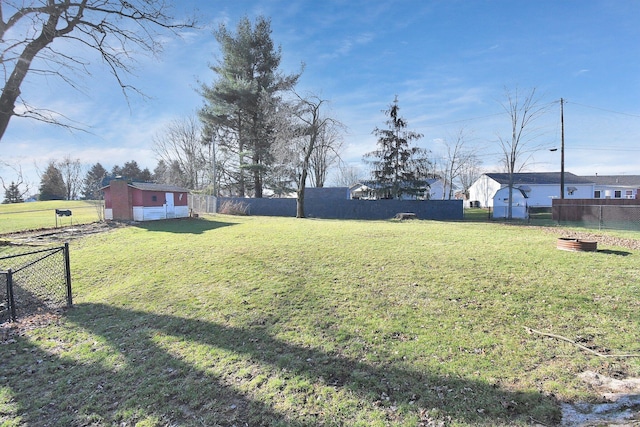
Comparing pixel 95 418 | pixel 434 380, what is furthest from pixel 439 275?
pixel 95 418

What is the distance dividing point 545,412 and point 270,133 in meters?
27.1

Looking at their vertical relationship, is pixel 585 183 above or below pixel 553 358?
above

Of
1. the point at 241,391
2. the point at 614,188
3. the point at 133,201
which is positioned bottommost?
the point at 241,391

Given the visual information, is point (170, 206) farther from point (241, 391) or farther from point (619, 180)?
point (619, 180)

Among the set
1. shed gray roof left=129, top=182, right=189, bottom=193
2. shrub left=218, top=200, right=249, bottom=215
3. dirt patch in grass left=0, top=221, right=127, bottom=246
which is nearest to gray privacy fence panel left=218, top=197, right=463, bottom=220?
shrub left=218, top=200, right=249, bottom=215

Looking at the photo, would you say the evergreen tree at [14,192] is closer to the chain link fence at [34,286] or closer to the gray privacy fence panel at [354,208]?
the chain link fence at [34,286]

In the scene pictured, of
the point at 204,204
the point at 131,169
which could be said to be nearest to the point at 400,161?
the point at 204,204

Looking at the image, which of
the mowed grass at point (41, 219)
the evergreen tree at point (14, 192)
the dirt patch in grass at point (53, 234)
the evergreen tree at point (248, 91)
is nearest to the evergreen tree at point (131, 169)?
the evergreen tree at point (14, 192)

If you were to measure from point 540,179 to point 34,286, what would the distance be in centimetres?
3870

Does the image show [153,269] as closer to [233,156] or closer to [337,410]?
[337,410]

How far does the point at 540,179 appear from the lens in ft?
105

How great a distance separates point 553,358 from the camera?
3398 mm

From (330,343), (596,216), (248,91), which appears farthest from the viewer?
(248,91)

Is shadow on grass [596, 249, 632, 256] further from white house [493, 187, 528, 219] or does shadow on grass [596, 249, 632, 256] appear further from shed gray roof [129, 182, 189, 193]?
shed gray roof [129, 182, 189, 193]
